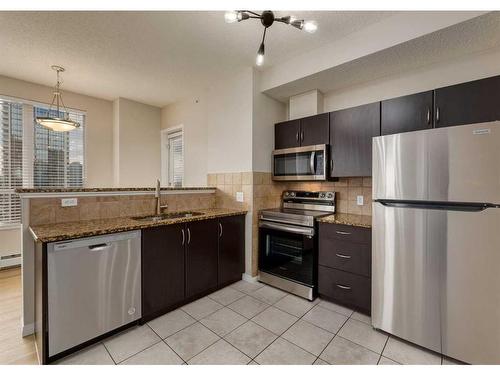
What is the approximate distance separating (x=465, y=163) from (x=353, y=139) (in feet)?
3.47

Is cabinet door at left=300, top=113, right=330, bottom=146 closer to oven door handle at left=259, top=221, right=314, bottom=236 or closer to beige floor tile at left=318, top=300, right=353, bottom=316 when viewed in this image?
oven door handle at left=259, top=221, right=314, bottom=236

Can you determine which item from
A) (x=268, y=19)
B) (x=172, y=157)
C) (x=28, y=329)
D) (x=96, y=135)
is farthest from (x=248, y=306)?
(x=96, y=135)

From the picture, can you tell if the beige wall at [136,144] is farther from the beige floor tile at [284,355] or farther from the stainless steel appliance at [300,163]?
the beige floor tile at [284,355]

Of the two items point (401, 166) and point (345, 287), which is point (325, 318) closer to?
point (345, 287)

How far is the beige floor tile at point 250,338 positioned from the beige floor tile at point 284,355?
0.05m

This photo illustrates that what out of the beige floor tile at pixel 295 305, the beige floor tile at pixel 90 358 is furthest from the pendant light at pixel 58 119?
the beige floor tile at pixel 295 305

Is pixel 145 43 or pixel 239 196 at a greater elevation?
pixel 145 43

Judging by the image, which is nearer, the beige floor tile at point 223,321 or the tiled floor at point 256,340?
the tiled floor at point 256,340

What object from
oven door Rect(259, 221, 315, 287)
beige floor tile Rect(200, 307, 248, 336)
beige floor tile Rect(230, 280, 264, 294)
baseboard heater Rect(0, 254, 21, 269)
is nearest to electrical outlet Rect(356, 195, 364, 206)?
oven door Rect(259, 221, 315, 287)

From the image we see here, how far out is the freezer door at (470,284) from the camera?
1.46 metres

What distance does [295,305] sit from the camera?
239 centimetres

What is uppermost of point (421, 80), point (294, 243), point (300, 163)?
point (421, 80)

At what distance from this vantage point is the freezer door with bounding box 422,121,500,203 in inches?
56.8
